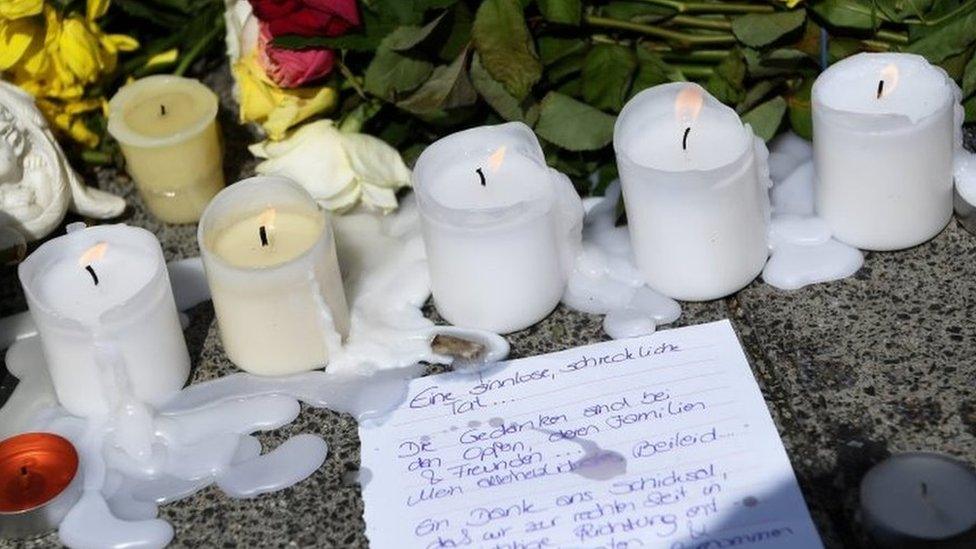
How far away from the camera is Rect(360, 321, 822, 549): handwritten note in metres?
1.09

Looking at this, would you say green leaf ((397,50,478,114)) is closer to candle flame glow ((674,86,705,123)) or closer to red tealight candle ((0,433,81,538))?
candle flame glow ((674,86,705,123))

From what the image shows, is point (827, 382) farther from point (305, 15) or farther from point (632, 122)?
point (305, 15)

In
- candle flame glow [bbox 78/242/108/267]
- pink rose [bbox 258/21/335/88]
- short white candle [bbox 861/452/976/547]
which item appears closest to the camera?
short white candle [bbox 861/452/976/547]

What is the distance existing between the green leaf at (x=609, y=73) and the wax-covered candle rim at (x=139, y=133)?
33cm

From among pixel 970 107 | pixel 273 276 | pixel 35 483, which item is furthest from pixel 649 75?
pixel 35 483

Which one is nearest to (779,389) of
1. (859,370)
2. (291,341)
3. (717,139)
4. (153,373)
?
(859,370)

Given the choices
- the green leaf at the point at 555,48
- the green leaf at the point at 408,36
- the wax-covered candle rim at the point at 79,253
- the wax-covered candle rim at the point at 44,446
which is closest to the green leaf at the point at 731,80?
the green leaf at the point at 555,48

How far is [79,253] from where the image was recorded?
1.24 m

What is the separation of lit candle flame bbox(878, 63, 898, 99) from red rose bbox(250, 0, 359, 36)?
43 centimetres

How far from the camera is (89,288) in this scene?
4.00ft

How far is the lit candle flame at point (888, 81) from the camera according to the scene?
1.24 metres

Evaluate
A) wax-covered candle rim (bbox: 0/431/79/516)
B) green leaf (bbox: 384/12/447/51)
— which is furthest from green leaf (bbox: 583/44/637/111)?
wax-covered candle rim (bbox: 0/431/79/516)

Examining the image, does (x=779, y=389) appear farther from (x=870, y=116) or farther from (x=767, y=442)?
(x=870, y=116)

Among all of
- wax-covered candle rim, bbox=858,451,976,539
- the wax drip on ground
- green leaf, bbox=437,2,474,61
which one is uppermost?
green leaf, bbox=437,2,474,61
